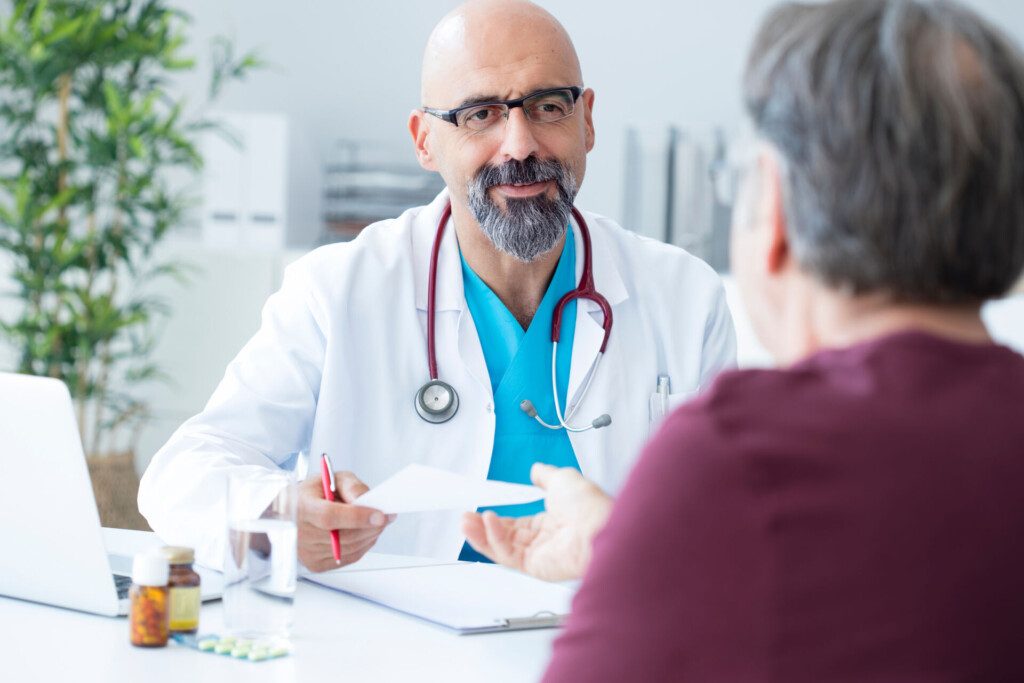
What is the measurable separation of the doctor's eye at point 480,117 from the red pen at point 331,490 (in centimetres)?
81

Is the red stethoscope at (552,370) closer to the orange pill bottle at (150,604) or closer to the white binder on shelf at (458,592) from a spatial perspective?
the white binder on shelf at (458,592)

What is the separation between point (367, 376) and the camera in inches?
77.9

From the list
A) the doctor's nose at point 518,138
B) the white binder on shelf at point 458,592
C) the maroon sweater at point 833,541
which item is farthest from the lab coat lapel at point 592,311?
the maroon sweater at point 833,541

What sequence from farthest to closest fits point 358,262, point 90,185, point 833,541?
1. point 90,185
2. point 358,262
3. point 833,541

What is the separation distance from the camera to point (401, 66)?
4.07 m

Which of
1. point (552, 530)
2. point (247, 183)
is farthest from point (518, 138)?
point (247, 183)

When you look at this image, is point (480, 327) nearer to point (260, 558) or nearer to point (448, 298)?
point (448, 298)

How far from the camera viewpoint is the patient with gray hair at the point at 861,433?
0.67 m

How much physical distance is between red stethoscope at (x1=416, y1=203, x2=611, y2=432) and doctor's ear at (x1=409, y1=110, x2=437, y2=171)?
0.46 ft

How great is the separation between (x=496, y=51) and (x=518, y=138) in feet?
0.50

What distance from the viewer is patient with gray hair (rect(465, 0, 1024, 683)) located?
67cm

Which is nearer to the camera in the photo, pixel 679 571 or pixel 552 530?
pixel 679 571

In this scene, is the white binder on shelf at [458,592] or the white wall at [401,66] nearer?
the white binder on shelf at [458,592]

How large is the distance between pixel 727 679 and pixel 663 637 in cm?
4
